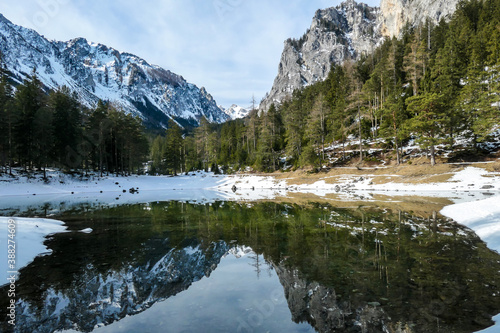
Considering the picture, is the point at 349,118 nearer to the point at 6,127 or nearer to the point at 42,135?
the point at 42,135

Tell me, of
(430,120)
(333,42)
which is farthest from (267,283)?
(333,42)

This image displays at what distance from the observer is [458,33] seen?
193 ft

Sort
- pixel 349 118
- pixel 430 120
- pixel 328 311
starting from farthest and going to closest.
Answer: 1. pixel 349 118
2. pixel 430 120
3. pixel 328 311

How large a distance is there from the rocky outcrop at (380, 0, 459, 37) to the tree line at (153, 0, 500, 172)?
4773 cm

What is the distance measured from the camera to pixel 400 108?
38.5 meters

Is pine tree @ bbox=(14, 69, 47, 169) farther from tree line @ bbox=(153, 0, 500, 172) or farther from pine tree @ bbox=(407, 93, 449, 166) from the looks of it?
pine tree @ bbox=(407, 93, 449, 166)

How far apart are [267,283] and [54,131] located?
176ft

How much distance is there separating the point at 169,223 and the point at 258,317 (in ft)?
40.2

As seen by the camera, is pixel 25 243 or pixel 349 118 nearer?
pixel 25 243

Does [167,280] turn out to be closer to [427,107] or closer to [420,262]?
[420,262]

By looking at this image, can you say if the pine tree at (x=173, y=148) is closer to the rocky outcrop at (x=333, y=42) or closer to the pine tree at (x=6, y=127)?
the pine tree at (x=6, y=127)

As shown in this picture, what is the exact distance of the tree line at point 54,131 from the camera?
4012cm

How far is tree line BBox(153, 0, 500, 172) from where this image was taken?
3406 cm

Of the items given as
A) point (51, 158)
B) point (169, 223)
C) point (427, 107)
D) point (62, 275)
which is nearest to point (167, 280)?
point (62, 275)
